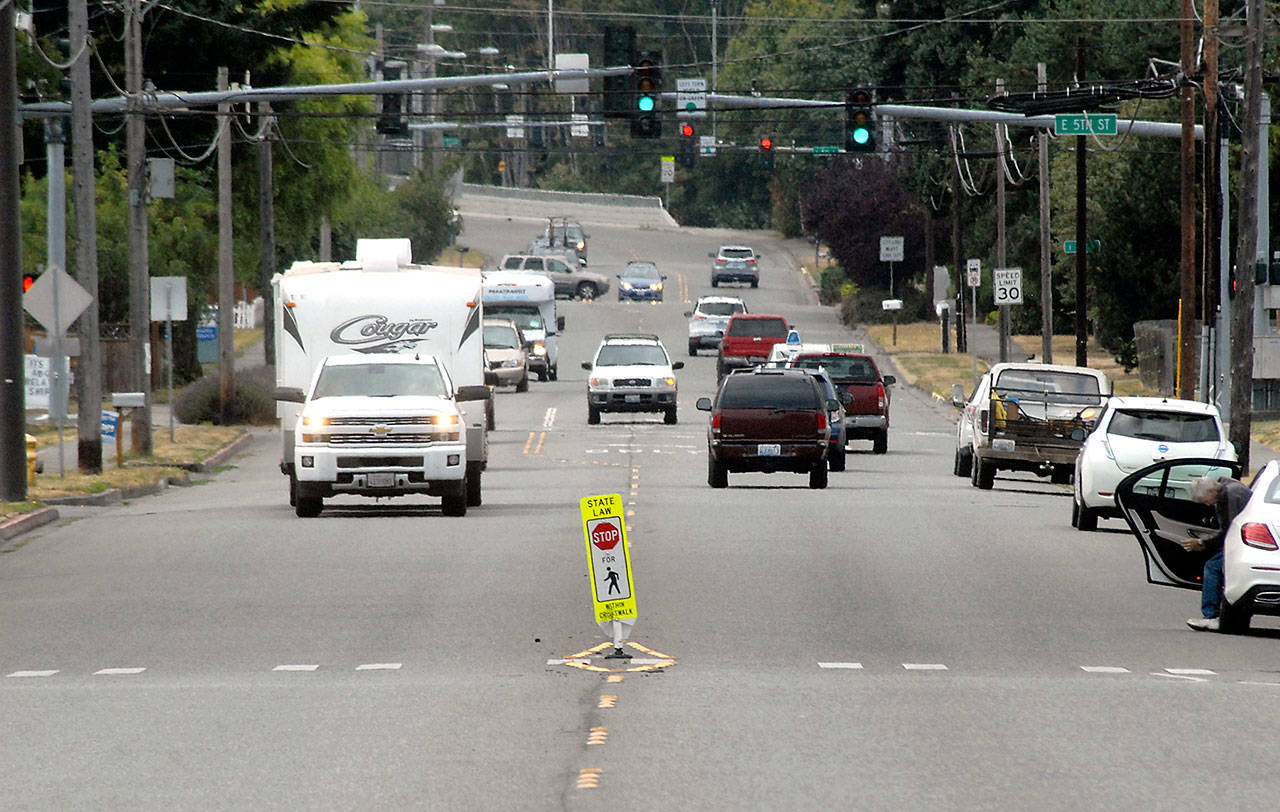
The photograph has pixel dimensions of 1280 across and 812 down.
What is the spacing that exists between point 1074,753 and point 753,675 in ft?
10.6

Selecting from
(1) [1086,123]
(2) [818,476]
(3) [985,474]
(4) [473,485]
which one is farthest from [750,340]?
(4) [473,485]

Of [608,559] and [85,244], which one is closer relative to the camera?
[608,559]

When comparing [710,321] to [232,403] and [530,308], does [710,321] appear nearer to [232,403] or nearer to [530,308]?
[530,308]

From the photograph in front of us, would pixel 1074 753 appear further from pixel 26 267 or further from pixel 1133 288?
pixel 1133 288

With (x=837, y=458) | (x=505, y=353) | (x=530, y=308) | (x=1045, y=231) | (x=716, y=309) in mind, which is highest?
(x=1045, y=231)

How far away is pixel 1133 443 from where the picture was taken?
23953 millimetres

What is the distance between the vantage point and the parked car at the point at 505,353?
5200 centimetres

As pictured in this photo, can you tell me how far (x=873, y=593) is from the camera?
17391 mm

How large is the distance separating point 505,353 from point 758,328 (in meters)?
8.41

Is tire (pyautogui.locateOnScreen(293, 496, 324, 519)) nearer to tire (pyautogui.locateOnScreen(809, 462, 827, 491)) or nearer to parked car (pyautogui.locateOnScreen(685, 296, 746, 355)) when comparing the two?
tire (pyautogui.locateOnScreen(809, 462, 827, 491))

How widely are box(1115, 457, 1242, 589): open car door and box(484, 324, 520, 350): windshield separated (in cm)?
3549

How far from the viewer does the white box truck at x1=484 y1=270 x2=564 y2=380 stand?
57.7m

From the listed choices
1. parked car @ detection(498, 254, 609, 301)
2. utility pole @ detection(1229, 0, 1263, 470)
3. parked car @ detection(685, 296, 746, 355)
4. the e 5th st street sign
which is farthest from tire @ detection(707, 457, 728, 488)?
parked car @ detection(498, 254, 609, 301)

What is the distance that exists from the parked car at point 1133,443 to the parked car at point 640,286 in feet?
212
